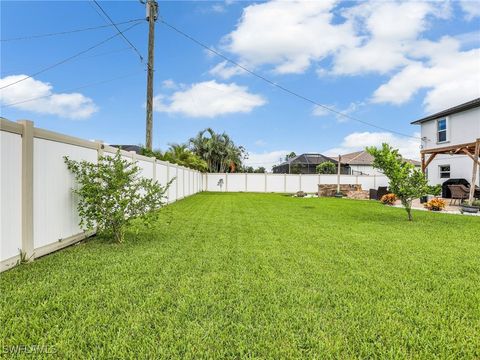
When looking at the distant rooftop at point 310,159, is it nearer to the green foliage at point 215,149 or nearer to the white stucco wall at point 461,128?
the green foliage at point 215,149

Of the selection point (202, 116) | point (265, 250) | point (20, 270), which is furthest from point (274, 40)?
point (202, 116)

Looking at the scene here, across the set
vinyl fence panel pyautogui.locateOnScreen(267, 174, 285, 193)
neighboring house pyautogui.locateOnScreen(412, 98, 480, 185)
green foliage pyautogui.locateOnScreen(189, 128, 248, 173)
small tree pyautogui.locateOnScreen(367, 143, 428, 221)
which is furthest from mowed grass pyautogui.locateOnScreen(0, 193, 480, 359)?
green foliage pyautogui.locateOnScreen(189, 128, 248, 173)

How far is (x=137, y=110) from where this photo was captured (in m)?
16.5

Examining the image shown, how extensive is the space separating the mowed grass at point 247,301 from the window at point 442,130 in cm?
1517

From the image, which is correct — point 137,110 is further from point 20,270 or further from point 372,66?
point 20,270

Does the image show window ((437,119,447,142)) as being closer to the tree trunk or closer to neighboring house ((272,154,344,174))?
the tree trunk

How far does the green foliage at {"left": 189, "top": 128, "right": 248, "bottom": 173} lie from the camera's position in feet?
108

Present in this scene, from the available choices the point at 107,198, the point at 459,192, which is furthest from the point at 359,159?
the point at 107,198

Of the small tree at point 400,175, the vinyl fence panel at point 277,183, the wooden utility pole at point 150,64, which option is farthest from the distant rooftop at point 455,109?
the wooden utility pole at point 150,64

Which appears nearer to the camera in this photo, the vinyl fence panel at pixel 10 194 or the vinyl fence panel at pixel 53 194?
the vinyl fence panel at pixel 10 194

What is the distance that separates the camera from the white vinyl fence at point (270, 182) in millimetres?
29531

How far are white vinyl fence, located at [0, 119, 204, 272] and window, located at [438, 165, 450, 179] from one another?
19441mm

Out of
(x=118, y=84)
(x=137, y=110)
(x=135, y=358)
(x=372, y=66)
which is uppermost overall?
(x=372, y=66)

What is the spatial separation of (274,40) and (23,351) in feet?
48.0
